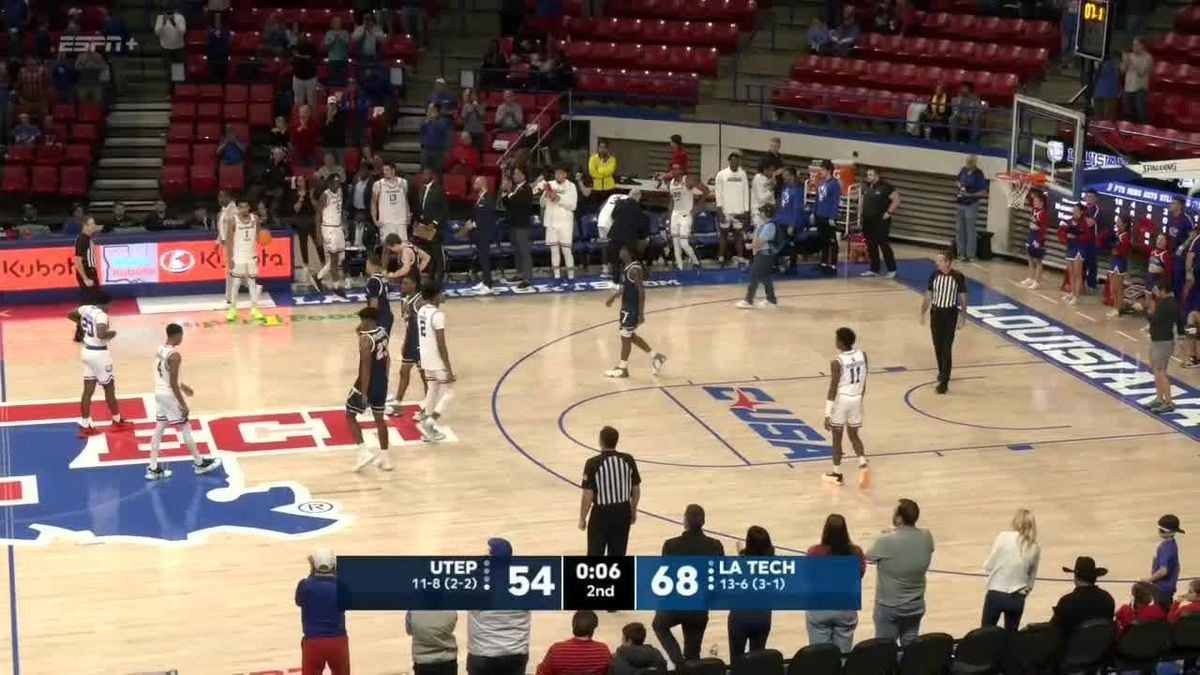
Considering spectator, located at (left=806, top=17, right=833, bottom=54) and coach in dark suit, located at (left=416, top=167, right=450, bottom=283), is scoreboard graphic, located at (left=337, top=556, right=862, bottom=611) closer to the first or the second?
coach in dark suit, located at (left=416, top=167, right=450, bottom=283)

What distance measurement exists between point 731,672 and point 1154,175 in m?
14.2

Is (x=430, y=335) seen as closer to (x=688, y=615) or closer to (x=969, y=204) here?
(x=688, y=615)

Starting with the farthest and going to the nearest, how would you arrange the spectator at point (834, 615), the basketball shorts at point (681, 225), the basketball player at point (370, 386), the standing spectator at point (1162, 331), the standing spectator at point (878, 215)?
the basketball shorts at point (681, 225), the standing spectator at point (878, 215), the standing spectator at point (1162, 331), the basketball player at point (370, 386), the spectator at point (834, 615)

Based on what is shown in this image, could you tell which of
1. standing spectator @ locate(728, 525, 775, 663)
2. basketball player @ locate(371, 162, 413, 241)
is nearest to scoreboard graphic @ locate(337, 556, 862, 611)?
standing spectator @ locate(728, 525, 775, 663)

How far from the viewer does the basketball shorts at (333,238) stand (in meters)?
27.0

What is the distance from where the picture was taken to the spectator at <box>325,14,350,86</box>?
1321 inches

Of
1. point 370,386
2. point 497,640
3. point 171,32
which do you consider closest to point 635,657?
point 497,640

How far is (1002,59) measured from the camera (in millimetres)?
32906

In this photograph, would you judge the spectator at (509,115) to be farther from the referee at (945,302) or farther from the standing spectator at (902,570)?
the standing spectator at (902,570)

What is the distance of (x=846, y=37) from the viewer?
3438 centimetres

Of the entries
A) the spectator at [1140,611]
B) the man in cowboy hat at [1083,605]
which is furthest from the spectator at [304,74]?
the spectator at [1140,611]

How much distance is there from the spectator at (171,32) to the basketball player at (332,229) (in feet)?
26.8

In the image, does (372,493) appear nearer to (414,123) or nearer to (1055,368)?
(1055,368)

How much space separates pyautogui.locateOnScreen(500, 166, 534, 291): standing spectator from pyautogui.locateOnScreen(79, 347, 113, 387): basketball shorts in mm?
8371
